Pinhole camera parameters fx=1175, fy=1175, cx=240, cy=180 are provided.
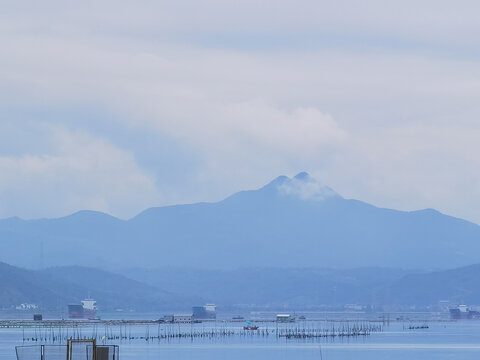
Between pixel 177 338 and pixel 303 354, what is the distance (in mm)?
57144

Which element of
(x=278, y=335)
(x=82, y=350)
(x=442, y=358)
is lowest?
(x=82, y=350)

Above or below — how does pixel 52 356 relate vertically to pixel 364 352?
below

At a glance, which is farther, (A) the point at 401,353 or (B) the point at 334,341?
(B) the point at 334,341

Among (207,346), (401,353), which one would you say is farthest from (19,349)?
(207,346)

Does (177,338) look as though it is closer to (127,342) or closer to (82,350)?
(127,342)

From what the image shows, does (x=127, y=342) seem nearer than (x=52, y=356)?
No

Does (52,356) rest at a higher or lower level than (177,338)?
lower

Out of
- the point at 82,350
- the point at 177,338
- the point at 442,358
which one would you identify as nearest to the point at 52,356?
the point at 82,350

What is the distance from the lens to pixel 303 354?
132 metres

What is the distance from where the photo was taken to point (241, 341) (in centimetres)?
17238

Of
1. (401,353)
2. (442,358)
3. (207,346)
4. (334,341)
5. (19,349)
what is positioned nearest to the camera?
(19,349)

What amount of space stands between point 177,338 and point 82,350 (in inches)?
5787

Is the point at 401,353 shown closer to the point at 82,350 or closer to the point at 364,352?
the point at 364,352

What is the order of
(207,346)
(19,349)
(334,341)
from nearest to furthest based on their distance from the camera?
(19,349)
(207,346)
(334,341)
